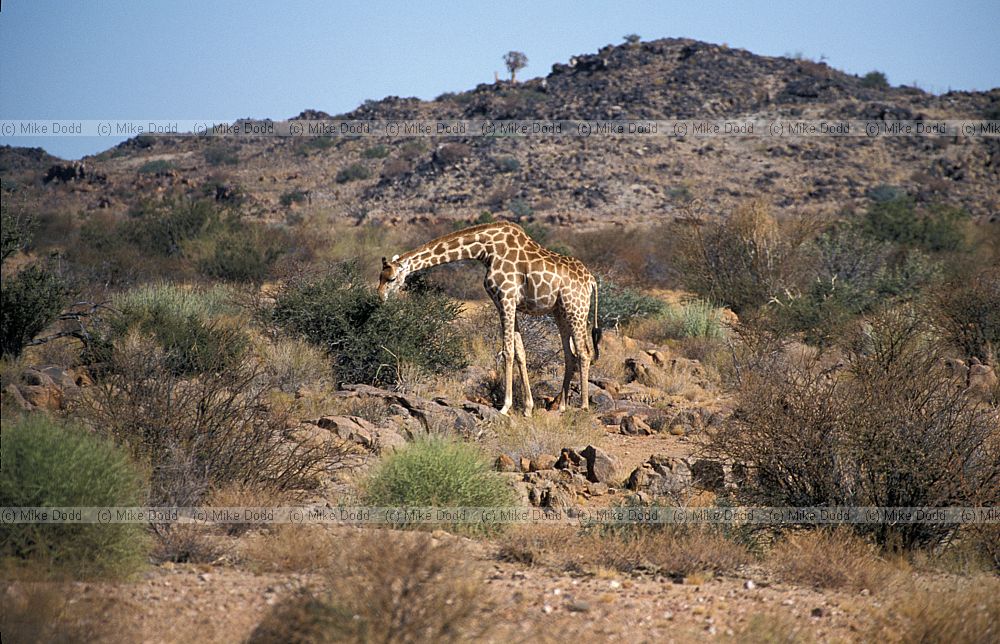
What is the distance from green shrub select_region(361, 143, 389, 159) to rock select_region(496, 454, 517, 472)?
154ft

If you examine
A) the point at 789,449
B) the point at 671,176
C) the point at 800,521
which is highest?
the point at 671,176

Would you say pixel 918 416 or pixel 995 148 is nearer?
pixel 918 416

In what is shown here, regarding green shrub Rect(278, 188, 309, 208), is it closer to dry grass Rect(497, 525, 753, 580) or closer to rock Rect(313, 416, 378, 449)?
rock Rect(313, 416, 378, 449)

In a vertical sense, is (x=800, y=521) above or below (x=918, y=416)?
below

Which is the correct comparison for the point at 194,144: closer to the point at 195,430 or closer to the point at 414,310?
the point at 414,310

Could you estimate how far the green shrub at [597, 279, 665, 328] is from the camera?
58.0 feet

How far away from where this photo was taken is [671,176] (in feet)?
153

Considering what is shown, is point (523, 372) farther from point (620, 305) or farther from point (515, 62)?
point (515, 62)

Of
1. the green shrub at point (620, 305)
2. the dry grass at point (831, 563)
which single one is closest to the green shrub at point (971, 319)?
the green shrub at point (620, 305)

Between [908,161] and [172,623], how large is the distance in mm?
50281

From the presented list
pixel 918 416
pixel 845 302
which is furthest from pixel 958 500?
pixel 845 302

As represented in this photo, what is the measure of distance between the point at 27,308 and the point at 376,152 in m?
44.3

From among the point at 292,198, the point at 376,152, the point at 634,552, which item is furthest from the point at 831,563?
the point at 376,152

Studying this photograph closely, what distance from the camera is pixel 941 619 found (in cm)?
573
